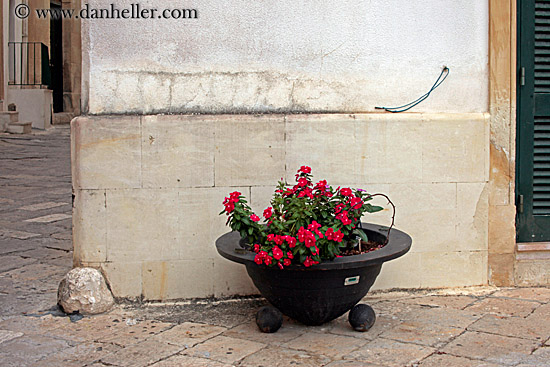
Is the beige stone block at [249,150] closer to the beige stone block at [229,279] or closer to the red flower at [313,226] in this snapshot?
the beige stone block at [229,279]

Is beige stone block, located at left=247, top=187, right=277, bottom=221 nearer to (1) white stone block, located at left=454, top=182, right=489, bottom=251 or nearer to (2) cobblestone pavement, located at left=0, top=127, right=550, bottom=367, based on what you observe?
(2) cobblestone pavement, located at left=0, top=127, right=550, bottom=367

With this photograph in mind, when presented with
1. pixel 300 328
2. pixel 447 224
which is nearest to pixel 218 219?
pixel 300 328

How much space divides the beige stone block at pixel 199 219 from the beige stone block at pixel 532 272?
196cm

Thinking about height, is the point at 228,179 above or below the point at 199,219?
above

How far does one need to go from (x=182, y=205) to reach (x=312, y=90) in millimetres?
1109

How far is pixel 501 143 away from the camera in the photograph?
472 cm

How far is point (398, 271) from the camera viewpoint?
4.69 m

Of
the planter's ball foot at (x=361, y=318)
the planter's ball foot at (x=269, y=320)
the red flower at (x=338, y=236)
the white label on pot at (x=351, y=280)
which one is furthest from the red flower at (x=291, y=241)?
the planter's ball foot at (x=361, y=318)

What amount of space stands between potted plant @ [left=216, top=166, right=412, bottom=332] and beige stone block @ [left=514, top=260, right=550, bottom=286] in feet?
4.04

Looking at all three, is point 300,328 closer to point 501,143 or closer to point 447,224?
point 447,224

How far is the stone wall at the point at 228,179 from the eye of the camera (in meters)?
4.38

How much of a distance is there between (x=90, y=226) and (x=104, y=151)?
1.56ft

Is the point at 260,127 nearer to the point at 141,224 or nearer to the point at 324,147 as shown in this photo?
the point at 324,147

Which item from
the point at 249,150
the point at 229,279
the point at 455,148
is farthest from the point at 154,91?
the point at 455,148
